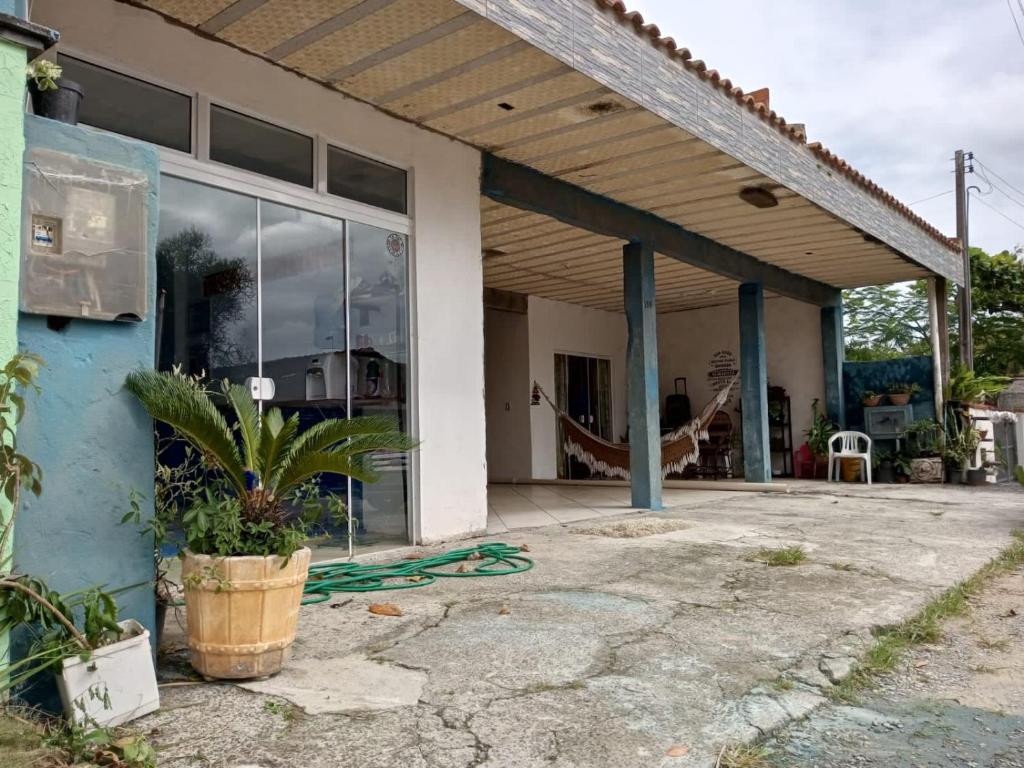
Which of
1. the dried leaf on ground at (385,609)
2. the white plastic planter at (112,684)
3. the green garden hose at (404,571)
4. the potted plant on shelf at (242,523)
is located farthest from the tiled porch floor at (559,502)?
the white plastic planter at (112,684)

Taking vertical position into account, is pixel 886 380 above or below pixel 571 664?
above

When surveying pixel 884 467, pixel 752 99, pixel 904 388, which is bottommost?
pixel 884 467

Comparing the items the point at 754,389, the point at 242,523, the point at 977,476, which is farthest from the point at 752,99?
the point at 977,476

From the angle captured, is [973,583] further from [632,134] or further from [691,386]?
[691,386]

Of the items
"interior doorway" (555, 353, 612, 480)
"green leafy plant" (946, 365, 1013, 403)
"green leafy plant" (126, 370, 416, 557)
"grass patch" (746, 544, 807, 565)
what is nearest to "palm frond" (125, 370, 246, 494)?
"green leafy plant" (126, 370, 416, 557)

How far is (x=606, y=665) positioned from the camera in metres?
2.14

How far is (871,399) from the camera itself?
923 centimetres

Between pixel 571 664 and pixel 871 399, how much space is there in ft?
27.1

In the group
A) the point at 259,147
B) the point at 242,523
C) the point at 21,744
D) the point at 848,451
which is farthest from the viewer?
the point at 848,451

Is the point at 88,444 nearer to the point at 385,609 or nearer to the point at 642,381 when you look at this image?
the point at 385,609

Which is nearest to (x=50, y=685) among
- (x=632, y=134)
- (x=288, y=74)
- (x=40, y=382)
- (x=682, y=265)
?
(x=40, y=382)

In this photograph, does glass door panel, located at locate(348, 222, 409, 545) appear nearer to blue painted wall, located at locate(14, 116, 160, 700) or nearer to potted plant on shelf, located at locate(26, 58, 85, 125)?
blue painted wall, located at locate(14, 116, 160, 700)

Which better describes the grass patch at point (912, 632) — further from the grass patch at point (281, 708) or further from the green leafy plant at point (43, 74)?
the green leafy plant at point (43, 74)

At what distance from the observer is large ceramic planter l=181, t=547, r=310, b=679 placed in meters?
1.96
